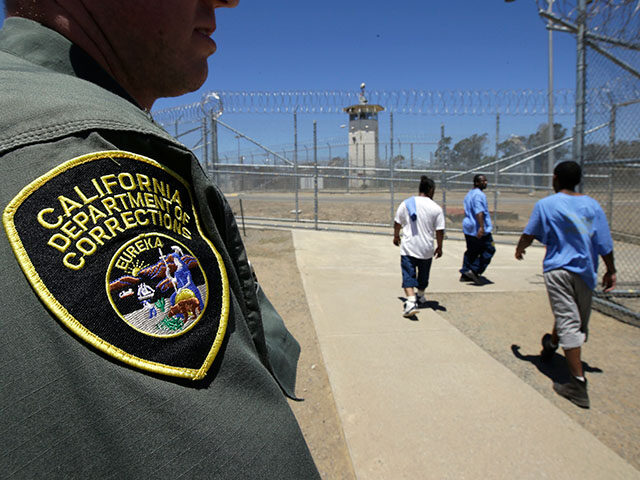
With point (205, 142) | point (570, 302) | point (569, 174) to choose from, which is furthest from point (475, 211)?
point (205, 142)

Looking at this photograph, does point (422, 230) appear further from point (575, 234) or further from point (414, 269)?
point (575, 234)

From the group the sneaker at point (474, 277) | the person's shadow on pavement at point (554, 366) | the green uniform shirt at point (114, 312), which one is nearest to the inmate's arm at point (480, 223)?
the sneaker at point (474, 277)

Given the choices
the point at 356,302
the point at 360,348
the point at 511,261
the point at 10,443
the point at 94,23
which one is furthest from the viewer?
the point at 511,261

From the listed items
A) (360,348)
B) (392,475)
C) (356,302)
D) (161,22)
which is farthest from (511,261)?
(161,22)

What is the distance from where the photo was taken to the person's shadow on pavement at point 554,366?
3.62 m

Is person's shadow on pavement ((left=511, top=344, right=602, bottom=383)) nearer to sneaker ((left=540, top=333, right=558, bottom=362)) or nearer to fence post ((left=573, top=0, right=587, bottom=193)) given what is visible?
sneaker ((left=540, top=333, right=558, bottom=362))

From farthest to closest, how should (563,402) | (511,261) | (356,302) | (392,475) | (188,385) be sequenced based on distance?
(511,261) < (356,302) < (563,402) < (392,475) < (188,385)

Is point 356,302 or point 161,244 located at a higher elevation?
point 161,244

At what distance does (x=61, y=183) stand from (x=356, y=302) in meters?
5.15

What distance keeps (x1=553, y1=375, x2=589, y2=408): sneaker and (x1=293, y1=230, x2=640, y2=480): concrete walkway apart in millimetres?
239

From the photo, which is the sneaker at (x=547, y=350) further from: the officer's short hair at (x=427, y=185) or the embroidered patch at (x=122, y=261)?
the embroidered patch at (x=122, y=261)

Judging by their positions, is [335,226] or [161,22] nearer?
[161,22]

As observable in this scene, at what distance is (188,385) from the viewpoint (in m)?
0.54

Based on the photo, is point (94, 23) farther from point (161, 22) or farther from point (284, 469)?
point (284, 469)
